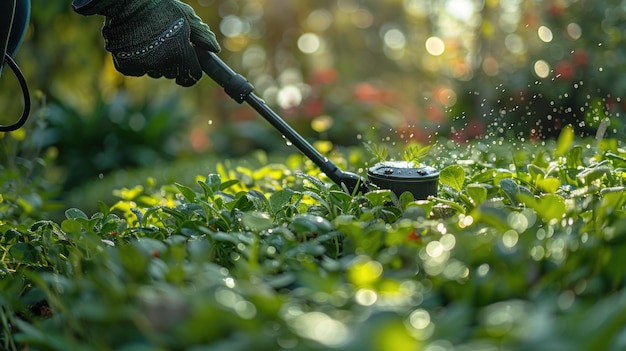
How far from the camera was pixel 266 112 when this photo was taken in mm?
1948

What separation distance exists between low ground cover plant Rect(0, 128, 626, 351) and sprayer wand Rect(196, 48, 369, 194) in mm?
347

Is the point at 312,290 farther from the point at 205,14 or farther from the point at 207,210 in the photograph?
the point at 205,14

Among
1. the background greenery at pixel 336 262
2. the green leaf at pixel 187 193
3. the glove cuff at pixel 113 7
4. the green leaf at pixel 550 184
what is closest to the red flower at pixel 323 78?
the background greenery at pixel 336 262

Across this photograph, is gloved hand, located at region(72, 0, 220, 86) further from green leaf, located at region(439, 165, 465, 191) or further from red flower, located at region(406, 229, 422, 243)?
red flower, located at region(406, 229, 422, 243)

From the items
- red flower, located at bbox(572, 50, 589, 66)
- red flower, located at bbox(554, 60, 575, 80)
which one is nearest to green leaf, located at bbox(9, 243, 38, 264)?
red flower, located at bbox(554, 60, 575, 80)

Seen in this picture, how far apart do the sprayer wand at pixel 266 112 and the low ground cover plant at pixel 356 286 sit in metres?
0.35

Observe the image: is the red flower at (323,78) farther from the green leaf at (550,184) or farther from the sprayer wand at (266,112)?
the green leaf at (550,184)

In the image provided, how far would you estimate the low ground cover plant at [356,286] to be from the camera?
845mm

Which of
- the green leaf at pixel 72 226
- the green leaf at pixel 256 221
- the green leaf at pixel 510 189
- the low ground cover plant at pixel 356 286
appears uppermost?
the green leaf at pixel 510 189

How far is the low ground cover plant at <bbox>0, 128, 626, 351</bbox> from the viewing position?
2.77ft

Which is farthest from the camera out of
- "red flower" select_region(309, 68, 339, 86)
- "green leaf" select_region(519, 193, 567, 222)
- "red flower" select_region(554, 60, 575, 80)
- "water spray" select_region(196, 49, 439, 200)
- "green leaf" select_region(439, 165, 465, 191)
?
"red flower" select_region(309, 68, 339, 86)

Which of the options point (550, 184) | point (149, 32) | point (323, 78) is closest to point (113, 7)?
point (149, 32)

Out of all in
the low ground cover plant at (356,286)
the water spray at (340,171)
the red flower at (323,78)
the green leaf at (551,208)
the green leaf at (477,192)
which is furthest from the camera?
the red flower at (323,78)

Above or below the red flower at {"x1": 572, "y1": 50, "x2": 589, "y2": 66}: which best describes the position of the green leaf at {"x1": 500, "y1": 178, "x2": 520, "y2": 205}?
below
